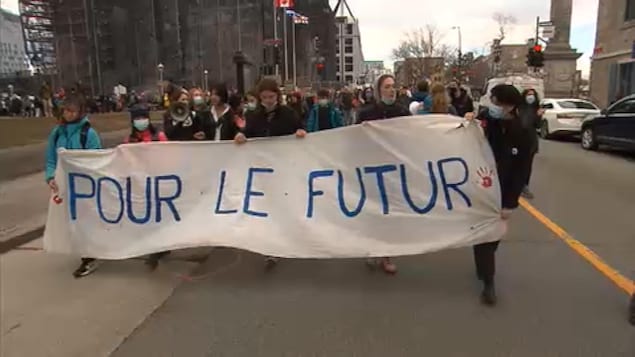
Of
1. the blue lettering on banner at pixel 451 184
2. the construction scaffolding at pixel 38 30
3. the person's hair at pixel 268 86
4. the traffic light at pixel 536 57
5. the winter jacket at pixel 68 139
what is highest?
the construction scaffolding at pixel 38 30

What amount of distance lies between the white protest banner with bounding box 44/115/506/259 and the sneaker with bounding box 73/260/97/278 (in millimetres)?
180

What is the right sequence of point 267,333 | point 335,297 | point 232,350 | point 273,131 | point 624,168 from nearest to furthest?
point 232,350
point 267,333
point 335,297
point 273,131
point 624,168

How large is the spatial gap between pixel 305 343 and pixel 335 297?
842mm

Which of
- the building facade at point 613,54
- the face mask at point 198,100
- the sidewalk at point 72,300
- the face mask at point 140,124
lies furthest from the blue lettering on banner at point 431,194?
the building facade at point 613,54

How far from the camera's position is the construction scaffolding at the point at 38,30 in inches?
2037

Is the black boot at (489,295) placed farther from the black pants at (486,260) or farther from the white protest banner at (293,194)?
the white protest banner at (293,194)

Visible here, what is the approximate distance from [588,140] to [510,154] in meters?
12.9

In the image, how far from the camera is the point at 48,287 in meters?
4.79

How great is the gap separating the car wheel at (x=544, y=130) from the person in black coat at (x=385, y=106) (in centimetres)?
1538

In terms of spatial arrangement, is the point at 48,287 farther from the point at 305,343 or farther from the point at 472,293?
the point at 472,293

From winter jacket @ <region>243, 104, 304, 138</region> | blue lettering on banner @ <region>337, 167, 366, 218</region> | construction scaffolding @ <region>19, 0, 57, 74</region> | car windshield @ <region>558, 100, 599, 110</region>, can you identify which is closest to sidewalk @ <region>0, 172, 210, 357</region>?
winter jacket @ <region>243, 104, 304, 138</region>

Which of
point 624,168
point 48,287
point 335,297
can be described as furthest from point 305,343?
point 624,168

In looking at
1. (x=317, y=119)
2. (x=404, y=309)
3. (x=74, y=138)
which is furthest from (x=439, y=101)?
(x=74, y=138)

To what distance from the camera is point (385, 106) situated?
5129 millimetres
